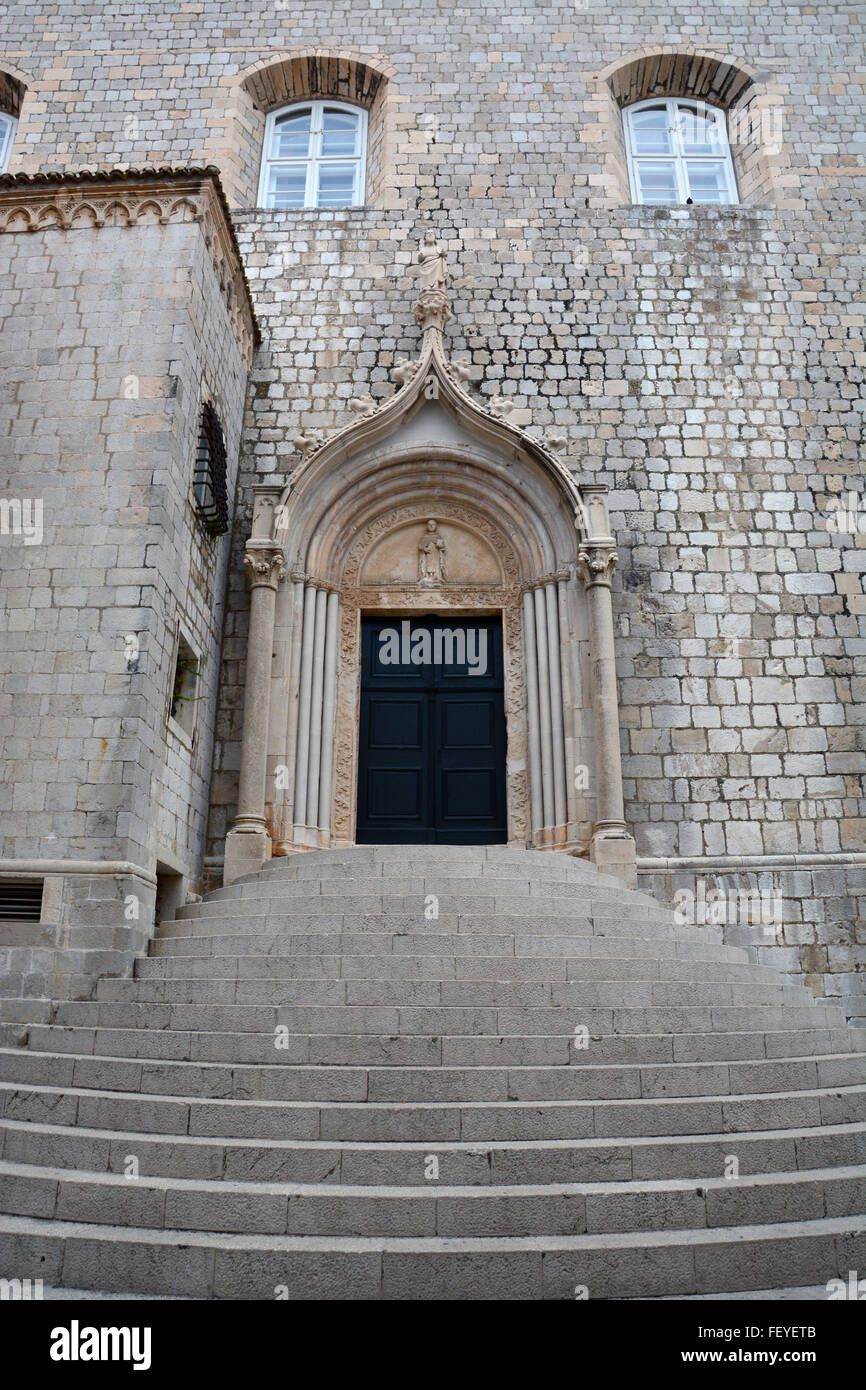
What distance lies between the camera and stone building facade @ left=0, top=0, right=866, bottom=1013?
766 cm

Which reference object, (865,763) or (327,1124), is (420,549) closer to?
(865,763)

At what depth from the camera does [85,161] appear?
37.7ft

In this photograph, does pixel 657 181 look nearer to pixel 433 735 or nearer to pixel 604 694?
pixel 604 694

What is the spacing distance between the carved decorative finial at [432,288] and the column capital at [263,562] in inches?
125

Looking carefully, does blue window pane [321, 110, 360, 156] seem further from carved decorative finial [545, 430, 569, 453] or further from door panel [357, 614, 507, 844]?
door panel [357, 614, 507, 844]

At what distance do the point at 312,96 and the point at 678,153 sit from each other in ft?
16.4

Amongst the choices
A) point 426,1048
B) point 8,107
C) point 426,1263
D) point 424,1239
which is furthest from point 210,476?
point 8,107

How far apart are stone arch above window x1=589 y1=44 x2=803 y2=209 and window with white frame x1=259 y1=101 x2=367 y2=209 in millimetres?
3179

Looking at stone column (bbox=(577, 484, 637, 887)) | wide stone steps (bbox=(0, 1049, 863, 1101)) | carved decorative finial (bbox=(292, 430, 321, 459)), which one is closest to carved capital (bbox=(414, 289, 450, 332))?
carved decorative finial (bbox=(292, 430, 321, 459))

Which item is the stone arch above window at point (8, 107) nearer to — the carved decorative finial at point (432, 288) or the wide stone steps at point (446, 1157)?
the carved decorative finial at point (432, 288)

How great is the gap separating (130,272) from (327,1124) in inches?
293

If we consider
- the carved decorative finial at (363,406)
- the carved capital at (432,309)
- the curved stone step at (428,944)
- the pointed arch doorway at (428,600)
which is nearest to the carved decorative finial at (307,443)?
the pointed arch doorway at (428,600)

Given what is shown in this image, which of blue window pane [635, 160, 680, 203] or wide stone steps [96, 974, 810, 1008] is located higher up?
blue window pane [635, 160, 680, 203]

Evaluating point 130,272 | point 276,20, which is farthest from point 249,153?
point 130,272
